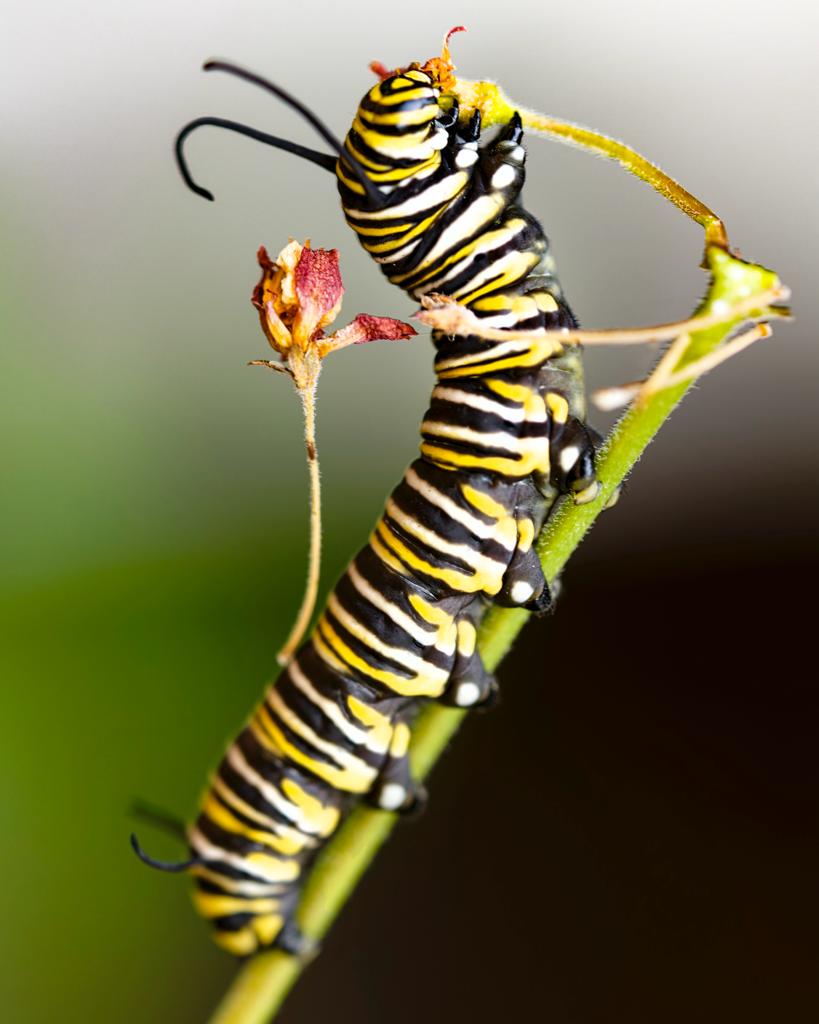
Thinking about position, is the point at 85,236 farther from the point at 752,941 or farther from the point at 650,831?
the point at 752,941

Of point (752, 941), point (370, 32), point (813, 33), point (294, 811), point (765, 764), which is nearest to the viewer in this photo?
point (294, 811)

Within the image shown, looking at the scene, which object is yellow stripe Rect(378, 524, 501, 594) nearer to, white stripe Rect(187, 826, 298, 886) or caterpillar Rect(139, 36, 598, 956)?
caterpillar Rect(139, 36, 598, 956)

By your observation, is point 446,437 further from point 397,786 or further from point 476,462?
point 397,786

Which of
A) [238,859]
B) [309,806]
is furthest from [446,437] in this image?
[238,859]

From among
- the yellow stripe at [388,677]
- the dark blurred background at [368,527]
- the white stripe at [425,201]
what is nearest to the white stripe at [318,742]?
the yellow stripe at [388,677]

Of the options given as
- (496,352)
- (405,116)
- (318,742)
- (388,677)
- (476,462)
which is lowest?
(318,742)

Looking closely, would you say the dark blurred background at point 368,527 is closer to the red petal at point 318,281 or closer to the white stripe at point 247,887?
the white stripe at point 247,887

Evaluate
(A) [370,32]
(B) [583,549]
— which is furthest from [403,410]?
(A) [370,32]
